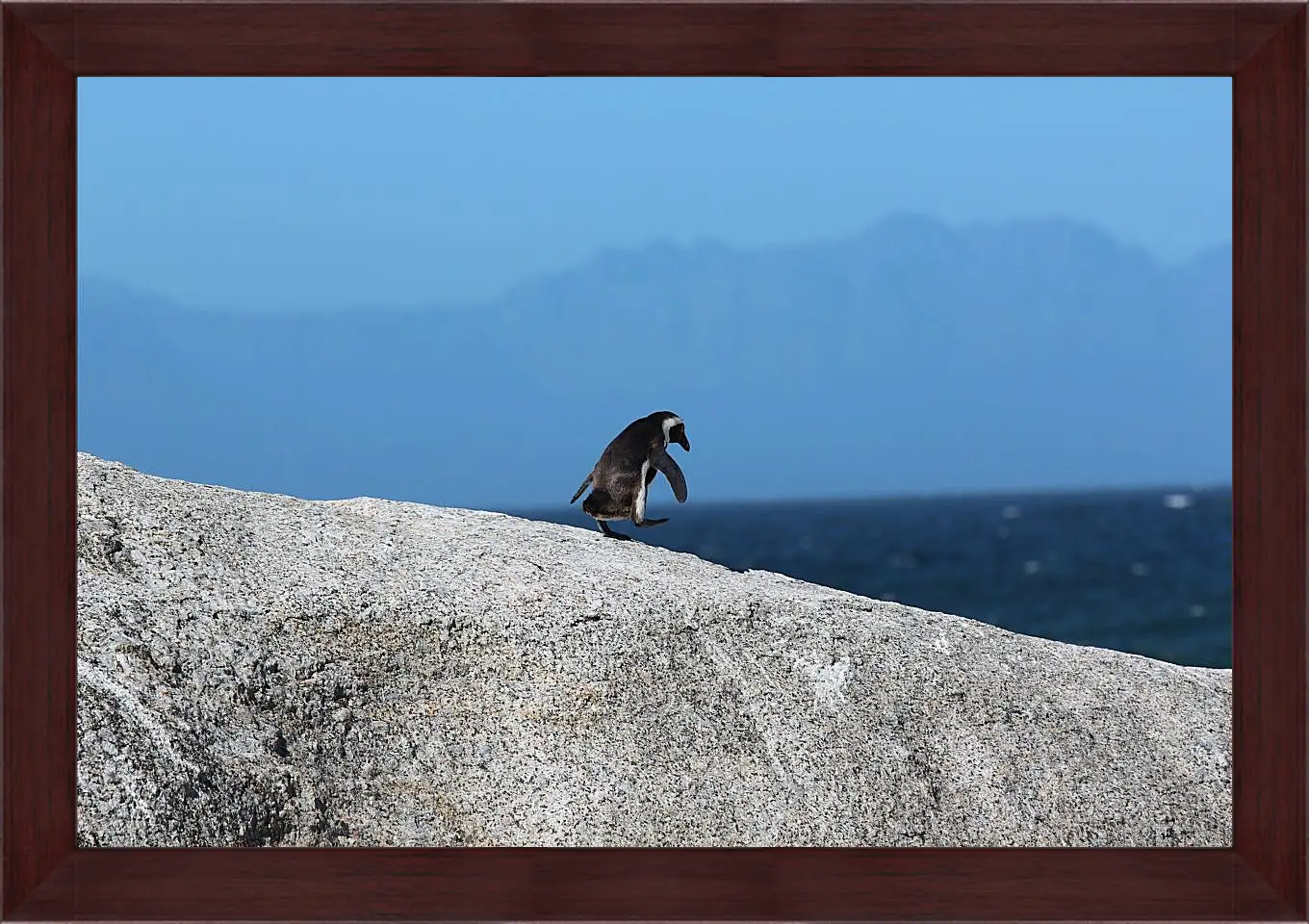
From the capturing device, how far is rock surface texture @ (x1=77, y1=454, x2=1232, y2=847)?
3.60 m

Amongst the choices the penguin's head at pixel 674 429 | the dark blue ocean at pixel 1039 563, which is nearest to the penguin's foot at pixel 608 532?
the penguin's head at pixel 674 429

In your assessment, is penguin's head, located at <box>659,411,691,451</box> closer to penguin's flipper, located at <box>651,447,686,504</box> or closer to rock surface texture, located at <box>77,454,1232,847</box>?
penguin's flipper, located at <box>651,447,686,504</box>

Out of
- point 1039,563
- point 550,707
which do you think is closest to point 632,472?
point 550,707

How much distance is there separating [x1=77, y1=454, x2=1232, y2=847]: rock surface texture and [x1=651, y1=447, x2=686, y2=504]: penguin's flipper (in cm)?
76

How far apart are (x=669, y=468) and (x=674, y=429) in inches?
8.6

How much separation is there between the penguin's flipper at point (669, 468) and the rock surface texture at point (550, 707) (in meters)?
0.76

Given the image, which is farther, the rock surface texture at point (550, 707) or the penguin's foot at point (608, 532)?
the penguin's foot at point (608, 532)

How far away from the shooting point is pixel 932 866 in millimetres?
2875

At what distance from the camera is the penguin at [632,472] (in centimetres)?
524

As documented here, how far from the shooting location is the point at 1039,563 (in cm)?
3272
